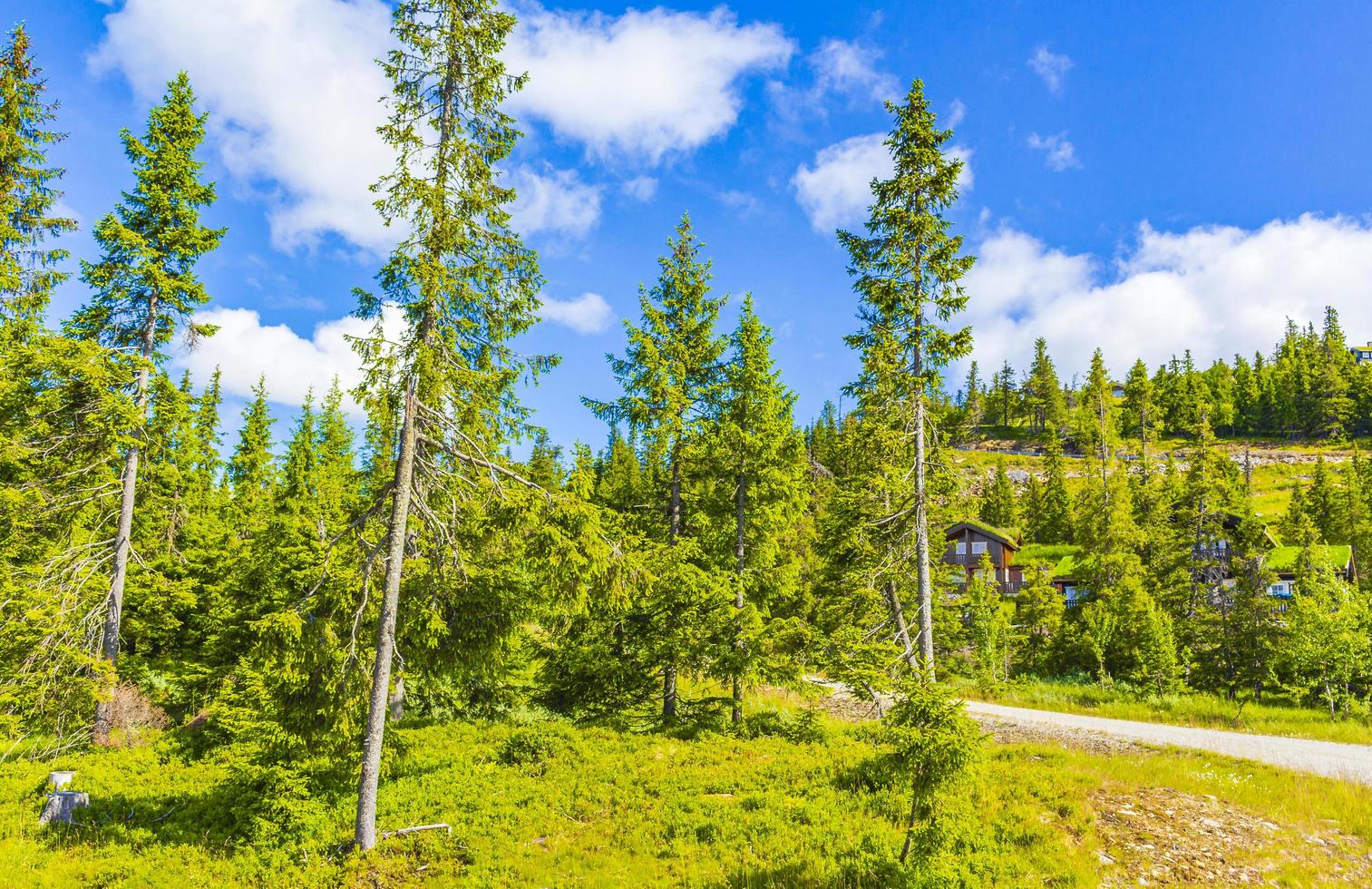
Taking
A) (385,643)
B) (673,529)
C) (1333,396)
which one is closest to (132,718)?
(385,643)

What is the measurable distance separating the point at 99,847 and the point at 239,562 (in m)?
14.6

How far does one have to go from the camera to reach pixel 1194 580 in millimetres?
34125

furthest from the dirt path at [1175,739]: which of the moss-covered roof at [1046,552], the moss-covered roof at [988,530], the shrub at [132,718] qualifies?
the moss-covered roof at [1046,552]

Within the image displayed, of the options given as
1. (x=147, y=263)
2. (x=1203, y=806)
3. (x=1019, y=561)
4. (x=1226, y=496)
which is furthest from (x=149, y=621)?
(x=1019, y=561)

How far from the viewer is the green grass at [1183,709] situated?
2233 cm

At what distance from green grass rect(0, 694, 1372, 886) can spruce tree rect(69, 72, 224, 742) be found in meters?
6.03

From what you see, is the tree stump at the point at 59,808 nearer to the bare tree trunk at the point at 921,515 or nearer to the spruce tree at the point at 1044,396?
the bare tree trunk at the point at 921,515

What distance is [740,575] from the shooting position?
64.3ft

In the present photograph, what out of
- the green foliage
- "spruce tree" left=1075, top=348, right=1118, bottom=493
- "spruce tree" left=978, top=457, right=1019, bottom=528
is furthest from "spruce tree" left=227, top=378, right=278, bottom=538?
"spruce tree" left=1075, top=348, right=1118, bottom=493

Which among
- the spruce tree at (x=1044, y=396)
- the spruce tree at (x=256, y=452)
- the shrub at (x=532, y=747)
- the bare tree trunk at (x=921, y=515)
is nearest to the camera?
the bare tree trunk at (x=921, y=515)

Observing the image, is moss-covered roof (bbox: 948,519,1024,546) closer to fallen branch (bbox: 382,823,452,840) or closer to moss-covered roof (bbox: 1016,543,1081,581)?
moss-covered roof (bbox: 1016,543,1081,581)

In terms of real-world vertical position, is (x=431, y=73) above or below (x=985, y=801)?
above

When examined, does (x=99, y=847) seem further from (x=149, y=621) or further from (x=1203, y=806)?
(x=1203, y=806)

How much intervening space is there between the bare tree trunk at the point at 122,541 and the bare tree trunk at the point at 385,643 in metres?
11.1
